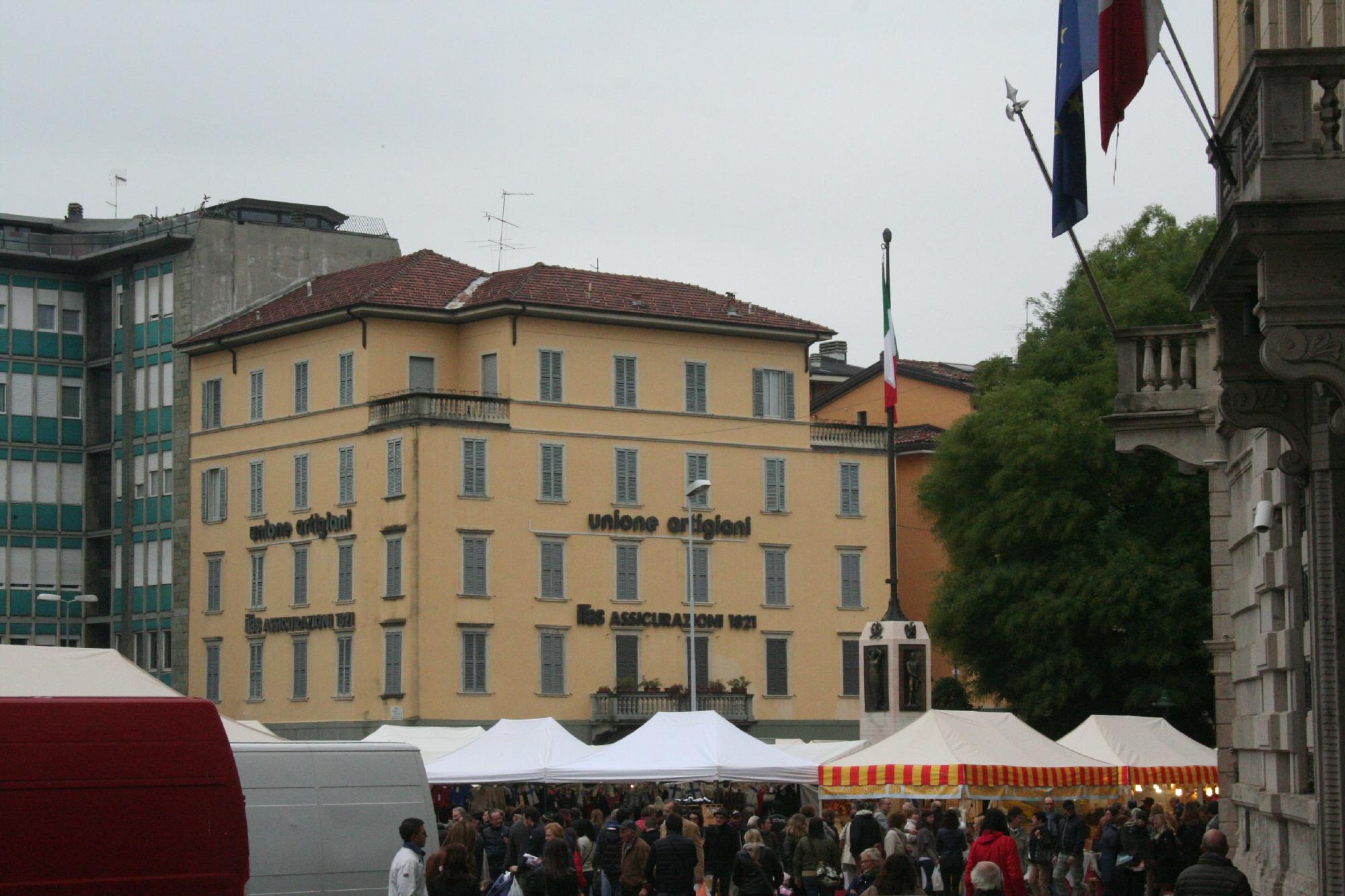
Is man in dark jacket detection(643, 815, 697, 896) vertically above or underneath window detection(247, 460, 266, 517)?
underneath

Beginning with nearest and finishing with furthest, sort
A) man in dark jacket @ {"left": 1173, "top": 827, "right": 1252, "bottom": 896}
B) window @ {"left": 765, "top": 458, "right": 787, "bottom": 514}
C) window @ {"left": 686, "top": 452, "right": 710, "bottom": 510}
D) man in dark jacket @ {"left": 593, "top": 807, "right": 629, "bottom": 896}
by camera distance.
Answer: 1. man in dark jacket @ {"left": 1173, "top": 827, "right": 1252, "bottom": 896}
2. man in dark jacket @ {"left": 593, "top": 807, "right": 629, "bottom": 896}
3. window @ {"left": 686, "top": 452, "right": 710, "bottom": 510}
4. window @ {"left": 765, "top": 458, "right": 787, "bottom": 514}

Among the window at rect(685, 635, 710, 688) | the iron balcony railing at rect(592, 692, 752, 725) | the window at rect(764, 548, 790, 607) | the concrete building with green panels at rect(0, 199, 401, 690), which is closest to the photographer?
the iron balcony railing at rect(592, 692, 752, 725)

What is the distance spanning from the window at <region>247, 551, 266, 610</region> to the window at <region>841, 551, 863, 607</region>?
677 inches

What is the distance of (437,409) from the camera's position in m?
63.0

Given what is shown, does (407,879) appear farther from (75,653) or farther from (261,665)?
(261,665)

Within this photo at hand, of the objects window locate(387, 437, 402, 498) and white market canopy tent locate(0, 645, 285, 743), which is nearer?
white market canopy tent locate(0, 645, 285, 743)

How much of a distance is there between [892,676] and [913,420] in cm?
3369

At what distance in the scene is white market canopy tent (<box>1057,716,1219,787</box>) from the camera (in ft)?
109

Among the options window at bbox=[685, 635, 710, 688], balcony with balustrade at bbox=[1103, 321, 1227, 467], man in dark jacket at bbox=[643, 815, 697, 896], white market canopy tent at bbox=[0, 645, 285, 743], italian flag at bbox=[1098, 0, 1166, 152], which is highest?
italian flag at bbox=[1098, 0, 1166, 152]

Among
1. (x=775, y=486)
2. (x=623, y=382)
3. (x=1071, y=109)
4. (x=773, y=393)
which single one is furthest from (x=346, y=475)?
(x=1071, y=109)

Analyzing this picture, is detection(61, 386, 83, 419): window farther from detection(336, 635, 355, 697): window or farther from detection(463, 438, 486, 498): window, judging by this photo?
detection(463, 438, 486, 498): window

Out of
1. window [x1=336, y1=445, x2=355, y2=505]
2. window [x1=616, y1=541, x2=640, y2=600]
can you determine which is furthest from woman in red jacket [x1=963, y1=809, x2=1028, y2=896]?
window [x1=616, y1=541, x2=640, y2=600]

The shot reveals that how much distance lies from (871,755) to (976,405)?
26.1 m

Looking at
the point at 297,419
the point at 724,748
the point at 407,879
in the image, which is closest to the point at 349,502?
the point at 297,419
